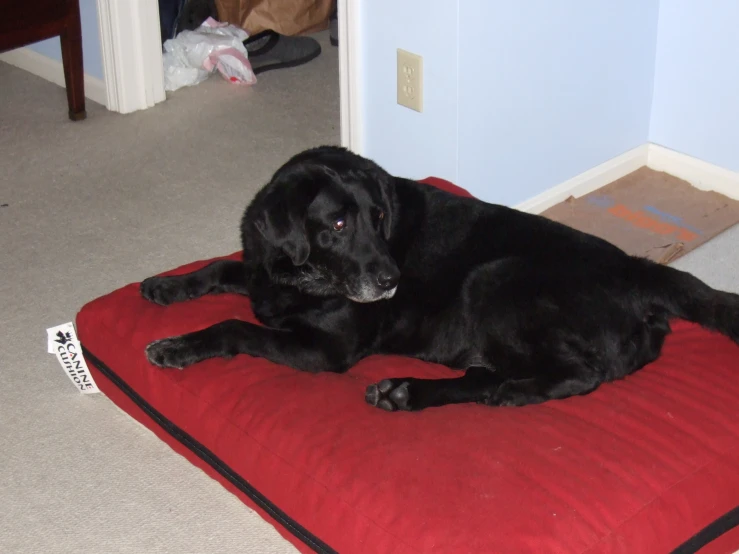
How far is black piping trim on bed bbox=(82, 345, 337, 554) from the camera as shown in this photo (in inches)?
74.8

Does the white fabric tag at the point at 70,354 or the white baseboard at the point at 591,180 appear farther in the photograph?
the white baseboard at the point at 591,180

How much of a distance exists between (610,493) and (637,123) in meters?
2.06

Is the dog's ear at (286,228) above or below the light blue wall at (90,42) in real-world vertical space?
above

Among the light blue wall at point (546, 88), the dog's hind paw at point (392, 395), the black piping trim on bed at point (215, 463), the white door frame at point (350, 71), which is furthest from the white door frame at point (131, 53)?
the dog's hind paw at point (392, 395)

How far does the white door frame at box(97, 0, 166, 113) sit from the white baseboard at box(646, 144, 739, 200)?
2.01 m

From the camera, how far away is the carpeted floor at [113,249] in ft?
6.84

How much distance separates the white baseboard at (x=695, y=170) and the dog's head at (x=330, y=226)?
170 cm

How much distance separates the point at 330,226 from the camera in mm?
2111

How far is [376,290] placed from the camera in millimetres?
2117

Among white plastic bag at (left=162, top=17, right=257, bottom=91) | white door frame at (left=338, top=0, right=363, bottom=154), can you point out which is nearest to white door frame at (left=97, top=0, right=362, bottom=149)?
white plastic bag at (left=162, top=17, right=257, bottom=91)

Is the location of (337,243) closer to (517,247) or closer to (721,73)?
(517,247)

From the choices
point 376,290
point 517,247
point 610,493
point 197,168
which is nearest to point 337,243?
point 376,290

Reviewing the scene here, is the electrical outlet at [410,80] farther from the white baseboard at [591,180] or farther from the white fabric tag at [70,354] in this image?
the white fabric tag at [70,354]

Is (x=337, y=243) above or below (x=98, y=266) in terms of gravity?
above
